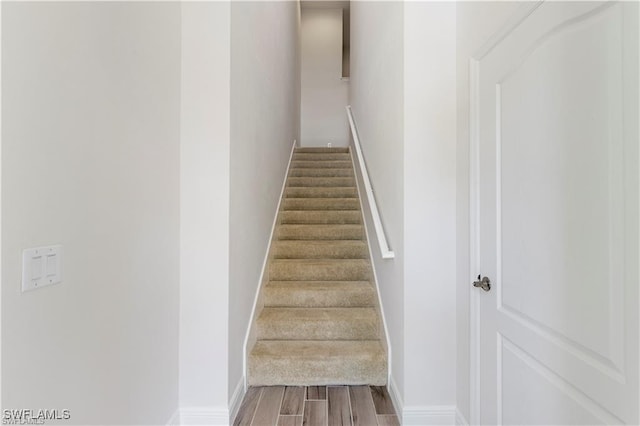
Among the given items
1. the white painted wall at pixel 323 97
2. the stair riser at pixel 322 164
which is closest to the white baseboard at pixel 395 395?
the stair riser at pixel 322 164

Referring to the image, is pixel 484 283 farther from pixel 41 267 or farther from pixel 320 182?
pixel 320 182

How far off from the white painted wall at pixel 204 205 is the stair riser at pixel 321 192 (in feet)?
7.38

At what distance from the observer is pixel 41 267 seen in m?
0.87

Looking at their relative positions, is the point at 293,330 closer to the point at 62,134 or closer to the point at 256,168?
the point at 256,168

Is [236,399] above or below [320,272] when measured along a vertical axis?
below

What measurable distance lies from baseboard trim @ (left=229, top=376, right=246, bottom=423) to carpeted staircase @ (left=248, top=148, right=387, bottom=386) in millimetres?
111

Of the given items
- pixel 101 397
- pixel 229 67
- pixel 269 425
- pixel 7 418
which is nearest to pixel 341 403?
pixel 269 425

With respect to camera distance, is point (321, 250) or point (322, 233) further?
point (322, 233)

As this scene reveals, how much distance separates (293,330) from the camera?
7.53ft

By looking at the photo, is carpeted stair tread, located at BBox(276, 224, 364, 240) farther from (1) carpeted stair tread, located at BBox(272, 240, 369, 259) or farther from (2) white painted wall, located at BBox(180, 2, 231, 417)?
(2) white painted wall, located at BBox(180, 2, 231, 417)

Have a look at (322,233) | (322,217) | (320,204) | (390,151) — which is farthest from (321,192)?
(390,151)

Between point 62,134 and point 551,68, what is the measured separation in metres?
1.53

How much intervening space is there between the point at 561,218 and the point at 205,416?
1.87m

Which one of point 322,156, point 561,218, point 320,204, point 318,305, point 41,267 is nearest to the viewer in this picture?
point 41,267
